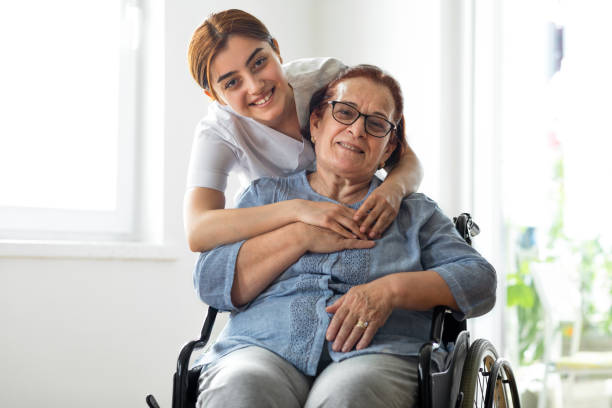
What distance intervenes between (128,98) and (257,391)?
1.95m

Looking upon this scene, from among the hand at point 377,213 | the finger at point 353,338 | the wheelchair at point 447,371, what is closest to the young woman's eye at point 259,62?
the hand at point 377,213

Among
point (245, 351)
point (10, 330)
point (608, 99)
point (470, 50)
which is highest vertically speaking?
point (470, 50)

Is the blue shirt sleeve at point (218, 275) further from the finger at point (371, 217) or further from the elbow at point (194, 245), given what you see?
the finger at point (371, 217)

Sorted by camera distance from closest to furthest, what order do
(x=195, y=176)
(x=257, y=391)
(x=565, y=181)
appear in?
(x=257, y=391) → (x=195, y=176) → (x=565, y=181)

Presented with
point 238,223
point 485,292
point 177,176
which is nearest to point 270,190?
point 238,223

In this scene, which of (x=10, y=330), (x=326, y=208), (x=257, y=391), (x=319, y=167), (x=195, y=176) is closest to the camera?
(x=257, y=391)

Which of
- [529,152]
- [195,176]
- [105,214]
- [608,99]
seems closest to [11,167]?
[105,214]

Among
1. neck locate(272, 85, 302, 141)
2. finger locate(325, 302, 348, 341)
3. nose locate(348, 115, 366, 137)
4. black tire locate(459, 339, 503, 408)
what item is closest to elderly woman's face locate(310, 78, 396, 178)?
nose locate(348, 115, 366, 137)

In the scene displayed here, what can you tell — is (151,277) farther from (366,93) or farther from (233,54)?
(366,93)

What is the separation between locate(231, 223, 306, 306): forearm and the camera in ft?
4.39

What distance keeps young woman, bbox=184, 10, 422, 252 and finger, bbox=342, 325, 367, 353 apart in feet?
0.87

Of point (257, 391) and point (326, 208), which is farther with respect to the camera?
point (326, 208)

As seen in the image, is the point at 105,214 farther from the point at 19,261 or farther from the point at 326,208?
A: the point at 326,208

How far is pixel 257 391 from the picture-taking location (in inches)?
43.0
